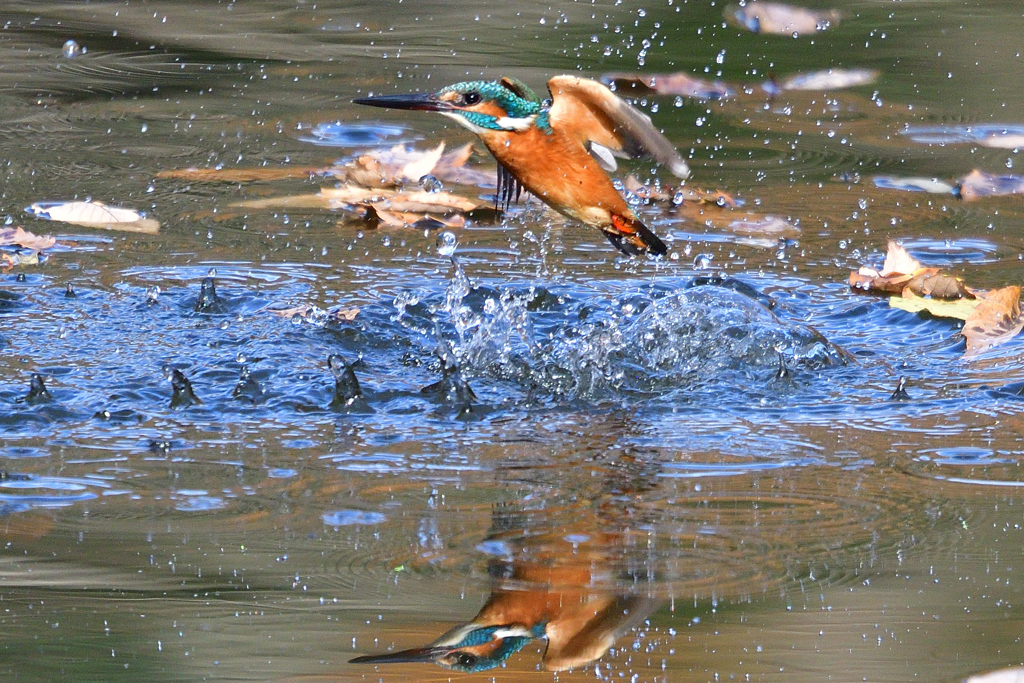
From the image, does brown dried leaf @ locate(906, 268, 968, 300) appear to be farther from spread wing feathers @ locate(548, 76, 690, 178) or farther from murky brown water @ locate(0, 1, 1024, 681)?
spread wing feathers @ locate(548, 76, 690, 178)

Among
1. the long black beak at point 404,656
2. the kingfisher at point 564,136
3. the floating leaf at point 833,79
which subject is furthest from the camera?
the floating leaf at point 833,79

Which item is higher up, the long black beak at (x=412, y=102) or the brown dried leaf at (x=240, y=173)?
the long black beak at (x=412, y=102)

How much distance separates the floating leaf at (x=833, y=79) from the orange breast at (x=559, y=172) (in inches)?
134

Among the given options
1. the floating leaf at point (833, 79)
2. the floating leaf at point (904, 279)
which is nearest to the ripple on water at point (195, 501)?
the floating leaf at point (904, 279)

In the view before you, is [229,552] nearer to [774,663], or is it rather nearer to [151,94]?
[774,663]

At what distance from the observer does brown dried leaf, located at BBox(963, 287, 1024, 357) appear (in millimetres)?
3955

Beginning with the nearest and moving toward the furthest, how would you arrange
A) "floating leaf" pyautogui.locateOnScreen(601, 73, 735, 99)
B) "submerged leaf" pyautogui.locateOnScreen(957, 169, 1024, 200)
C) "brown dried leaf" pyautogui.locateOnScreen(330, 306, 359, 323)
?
"brown dried leaf" pyautogui.locateOnScreen(330, 306, 359, 323) → "submerged leaf" pyautogui.locateOnScreen(957, 169, 1024, 200) → "floating leaf" pyautogui.locateOnScreen(601, 73, 735, 99)

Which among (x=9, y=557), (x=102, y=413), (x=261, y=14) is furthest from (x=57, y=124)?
(x=9, y=557)

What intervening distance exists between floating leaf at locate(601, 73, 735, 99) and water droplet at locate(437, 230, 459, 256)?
1.75 meters

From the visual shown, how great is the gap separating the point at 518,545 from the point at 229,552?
0.52 m

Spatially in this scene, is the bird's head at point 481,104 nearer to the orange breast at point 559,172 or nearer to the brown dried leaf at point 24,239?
the orange breast at point 559,172

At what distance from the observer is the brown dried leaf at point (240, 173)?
222 inches

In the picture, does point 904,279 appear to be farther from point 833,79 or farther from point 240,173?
point 833,79

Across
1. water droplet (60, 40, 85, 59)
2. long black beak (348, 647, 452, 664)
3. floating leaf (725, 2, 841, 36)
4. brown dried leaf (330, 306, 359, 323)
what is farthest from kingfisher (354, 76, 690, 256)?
water droplet (60, 40, 85, 59)
